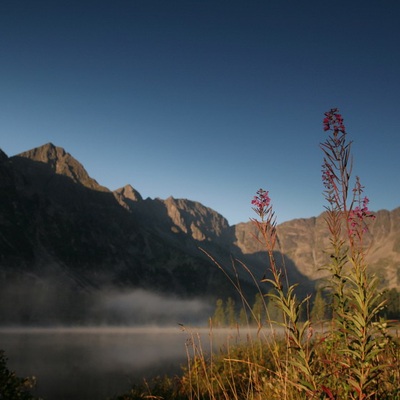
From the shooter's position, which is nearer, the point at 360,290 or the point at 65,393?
the point at 360,290

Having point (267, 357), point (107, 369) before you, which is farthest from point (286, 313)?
point (107, 369)

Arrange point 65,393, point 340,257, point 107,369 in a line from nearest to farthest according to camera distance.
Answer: point 340,257 → point 65,393 → point 107,369

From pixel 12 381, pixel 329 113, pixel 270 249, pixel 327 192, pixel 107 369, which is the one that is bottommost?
pixel 107 369

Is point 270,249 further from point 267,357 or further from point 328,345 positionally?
point 267,357

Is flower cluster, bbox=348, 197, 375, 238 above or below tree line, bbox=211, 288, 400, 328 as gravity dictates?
above

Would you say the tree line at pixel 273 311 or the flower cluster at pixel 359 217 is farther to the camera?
the tree line at pixel 273 311

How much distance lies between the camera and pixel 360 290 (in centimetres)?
414

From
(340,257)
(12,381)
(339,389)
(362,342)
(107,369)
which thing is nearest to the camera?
(362,342)

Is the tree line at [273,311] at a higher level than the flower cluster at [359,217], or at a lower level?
lower

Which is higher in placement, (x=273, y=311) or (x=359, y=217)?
(x=359, y=217)

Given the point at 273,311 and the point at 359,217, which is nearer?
the point at 359,217

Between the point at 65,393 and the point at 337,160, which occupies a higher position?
the point at 337,160

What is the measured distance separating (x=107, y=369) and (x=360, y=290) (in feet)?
185

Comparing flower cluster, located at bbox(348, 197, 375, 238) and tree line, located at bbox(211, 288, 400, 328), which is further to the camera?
tree line, located at bbox(211, 288, 400, 328)
